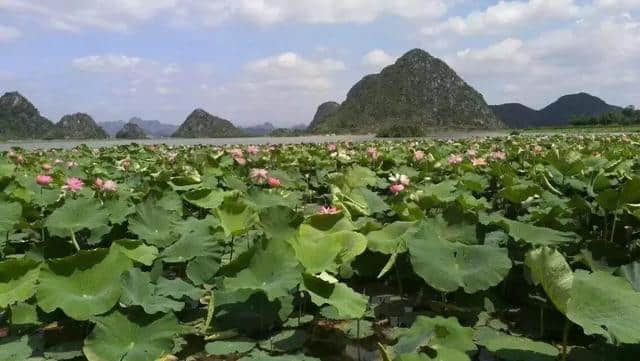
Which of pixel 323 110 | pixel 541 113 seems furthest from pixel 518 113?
pixel 323 110

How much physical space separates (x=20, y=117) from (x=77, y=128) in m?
12.3

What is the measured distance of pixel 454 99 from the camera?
7388 centimetres

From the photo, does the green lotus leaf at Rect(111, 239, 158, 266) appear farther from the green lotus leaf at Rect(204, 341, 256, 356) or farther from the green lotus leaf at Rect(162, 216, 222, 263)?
the green lotus leaf at Rect(204, 341, 256, 356)

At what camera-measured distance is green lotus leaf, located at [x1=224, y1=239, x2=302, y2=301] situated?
6.90 ft

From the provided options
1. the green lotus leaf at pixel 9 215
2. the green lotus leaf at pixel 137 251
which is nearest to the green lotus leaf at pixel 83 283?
the green lotus leaf at pixel 137 251

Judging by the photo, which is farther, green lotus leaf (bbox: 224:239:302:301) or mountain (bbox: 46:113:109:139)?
mountain (bbox: 46:113:109:139)

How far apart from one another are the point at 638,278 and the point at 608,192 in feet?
2.63

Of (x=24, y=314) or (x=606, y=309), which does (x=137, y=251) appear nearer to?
(x=24, y=314)

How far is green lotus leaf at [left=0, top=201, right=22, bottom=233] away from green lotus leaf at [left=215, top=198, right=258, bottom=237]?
3.80ft

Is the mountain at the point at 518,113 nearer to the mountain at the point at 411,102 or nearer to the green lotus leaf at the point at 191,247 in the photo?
the mountain at the point at 411,102

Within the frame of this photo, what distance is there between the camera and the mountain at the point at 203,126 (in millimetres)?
62534

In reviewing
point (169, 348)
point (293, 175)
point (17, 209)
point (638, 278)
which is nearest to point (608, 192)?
point (638, 278)

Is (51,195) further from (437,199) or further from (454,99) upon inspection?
(454,99)

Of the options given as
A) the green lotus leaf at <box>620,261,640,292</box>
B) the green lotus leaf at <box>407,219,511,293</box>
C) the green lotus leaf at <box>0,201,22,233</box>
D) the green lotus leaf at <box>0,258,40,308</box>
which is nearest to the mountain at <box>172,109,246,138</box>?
the green lotus leaf at <box>0,201,22,233</box>
